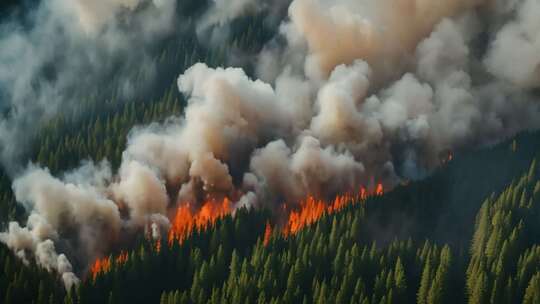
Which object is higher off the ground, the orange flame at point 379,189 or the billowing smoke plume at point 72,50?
the billowing smoke plume at point 72,50

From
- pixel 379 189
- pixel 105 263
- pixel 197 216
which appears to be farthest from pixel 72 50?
pixel 105 263

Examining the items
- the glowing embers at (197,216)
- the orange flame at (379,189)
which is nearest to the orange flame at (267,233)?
the glowing embers at (197,216)

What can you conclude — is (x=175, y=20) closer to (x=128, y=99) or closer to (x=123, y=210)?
(x=128, y=99)

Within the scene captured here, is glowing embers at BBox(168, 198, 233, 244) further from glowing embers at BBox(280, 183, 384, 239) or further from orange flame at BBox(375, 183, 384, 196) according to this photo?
orange flame at BBox(375, 183, 384, 196)

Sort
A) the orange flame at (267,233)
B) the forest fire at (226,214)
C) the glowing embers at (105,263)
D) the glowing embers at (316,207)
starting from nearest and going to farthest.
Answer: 1. the glowing embers at (105,263)
2. the forest fire at (226,214)
3. the orange flame at (267,233)
4. the glowing embers at (316,207)

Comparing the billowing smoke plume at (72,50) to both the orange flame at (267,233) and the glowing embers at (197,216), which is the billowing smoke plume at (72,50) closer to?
the glowing embers at (197,216)

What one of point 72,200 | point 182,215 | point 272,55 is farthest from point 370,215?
point 272,55

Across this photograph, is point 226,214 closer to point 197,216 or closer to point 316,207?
point 197,216

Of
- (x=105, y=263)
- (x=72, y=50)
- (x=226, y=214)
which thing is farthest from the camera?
(x=72, y=50)
